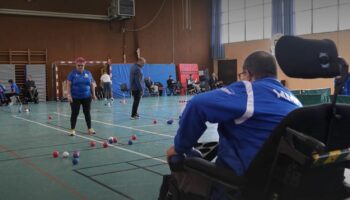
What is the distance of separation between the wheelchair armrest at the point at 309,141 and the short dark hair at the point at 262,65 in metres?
0.60

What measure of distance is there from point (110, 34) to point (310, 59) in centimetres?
2338

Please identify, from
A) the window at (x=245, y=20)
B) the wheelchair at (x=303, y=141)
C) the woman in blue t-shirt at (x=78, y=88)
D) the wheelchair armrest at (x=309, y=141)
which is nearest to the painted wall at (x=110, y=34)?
the window at (x=245, y=20)

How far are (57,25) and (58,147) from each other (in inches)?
672

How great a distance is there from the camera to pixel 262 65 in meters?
2.35

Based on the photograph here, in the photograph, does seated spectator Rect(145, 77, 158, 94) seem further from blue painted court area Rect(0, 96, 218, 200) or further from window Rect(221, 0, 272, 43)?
blue painted court area Rect(0, 96, 218, 200)

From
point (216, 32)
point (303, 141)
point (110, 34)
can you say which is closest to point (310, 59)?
point (303, 141)

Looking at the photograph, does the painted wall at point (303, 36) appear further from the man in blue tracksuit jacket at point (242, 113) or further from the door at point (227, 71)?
the man in blue tracksuit jacket at point (242, 113)

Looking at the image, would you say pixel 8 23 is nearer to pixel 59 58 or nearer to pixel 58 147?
pixel 59 58

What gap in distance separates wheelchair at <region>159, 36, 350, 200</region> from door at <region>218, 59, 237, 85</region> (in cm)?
2654

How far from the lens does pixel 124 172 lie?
513 centimetres

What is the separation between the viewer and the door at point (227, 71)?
93.6 feet

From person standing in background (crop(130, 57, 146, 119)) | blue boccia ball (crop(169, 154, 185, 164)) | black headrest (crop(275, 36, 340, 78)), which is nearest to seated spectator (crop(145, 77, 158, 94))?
person standing in background (crop(130, 57, 146, 119))

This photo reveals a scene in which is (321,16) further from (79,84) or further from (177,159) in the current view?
(177,159)

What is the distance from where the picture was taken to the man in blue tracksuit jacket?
2119 millimetres
